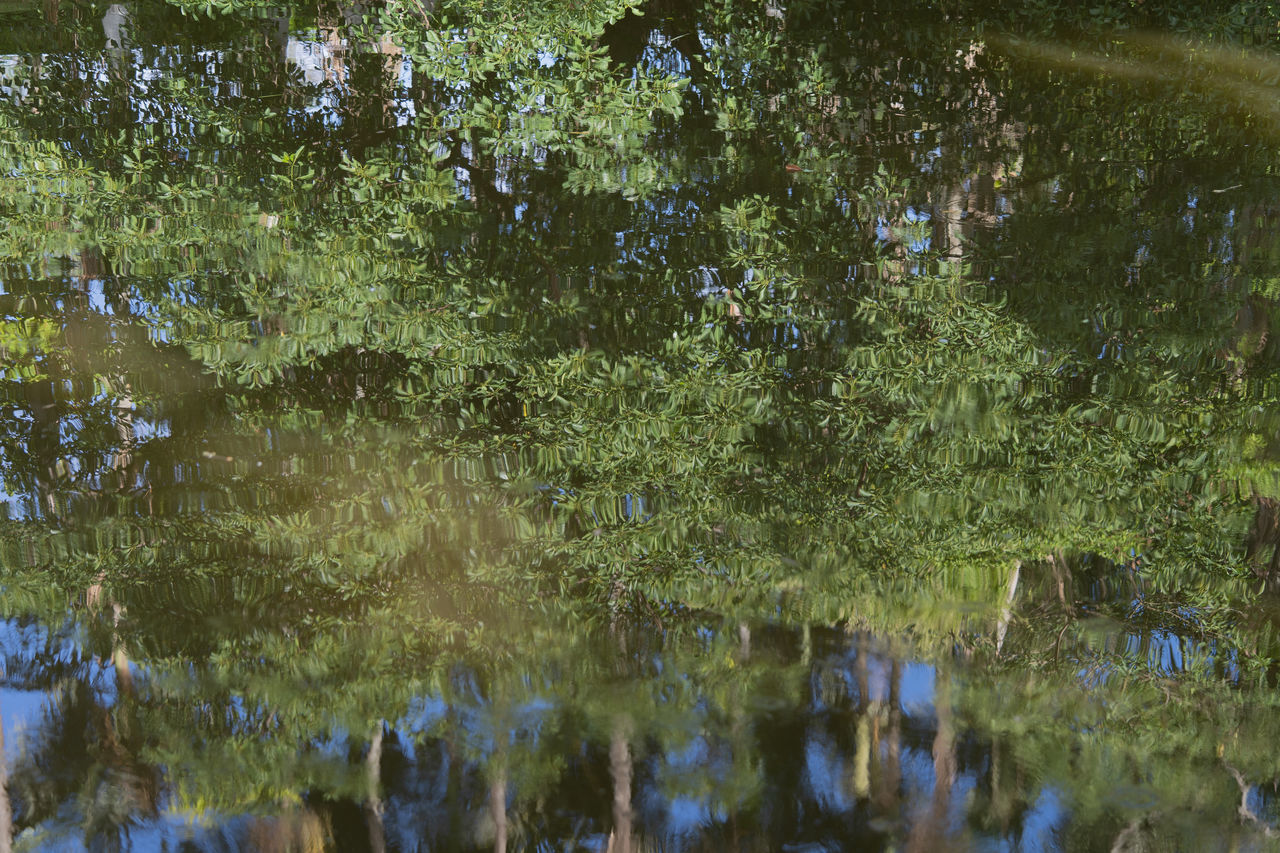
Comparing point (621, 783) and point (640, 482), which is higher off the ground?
point (640, 482)

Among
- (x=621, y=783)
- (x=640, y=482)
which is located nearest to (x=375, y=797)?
(x=621, y=783)

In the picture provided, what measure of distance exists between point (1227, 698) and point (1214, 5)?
30.4 feet

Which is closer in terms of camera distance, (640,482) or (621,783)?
(621,783)

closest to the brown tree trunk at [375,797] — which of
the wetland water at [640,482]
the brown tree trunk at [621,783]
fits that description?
the wetland water at [640,482]

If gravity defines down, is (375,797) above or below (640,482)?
below

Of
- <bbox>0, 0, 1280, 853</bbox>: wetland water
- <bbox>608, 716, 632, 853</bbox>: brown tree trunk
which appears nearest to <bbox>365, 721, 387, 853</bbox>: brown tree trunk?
<bbox>0, 0, 1280, 853</bbox>: wetland water

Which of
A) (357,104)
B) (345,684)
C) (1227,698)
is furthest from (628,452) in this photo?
(357,104)

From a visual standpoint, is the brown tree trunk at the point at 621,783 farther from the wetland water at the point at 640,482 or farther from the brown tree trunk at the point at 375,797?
the brown tree trunk at the point at 375,797

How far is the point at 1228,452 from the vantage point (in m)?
4.53

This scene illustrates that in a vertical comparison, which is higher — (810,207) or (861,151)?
(861,151)

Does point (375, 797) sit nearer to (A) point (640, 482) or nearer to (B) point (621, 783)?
(B) point (621, 783)

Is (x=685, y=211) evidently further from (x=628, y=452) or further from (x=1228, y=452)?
(x=1228, y=452)

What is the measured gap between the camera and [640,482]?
14.2ft

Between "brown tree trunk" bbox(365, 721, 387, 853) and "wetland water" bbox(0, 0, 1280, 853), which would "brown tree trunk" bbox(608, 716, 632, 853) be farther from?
"brown tree trunk" bbox(365, 721, 387, 853)
